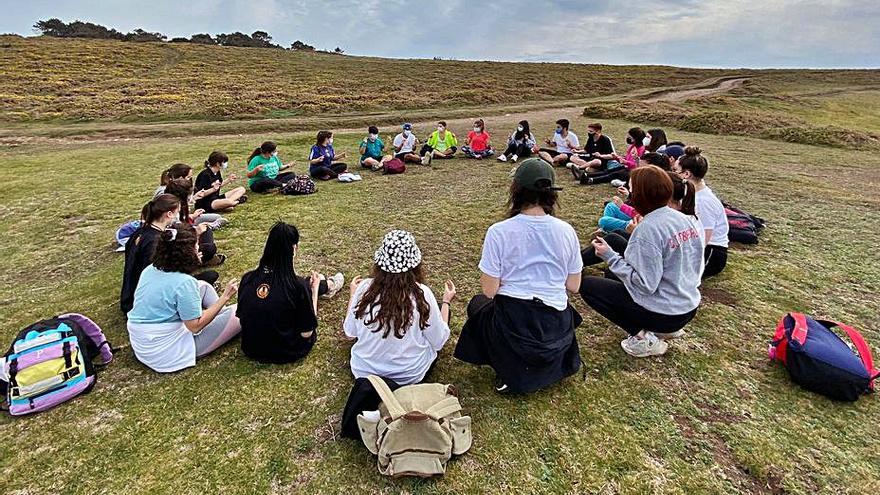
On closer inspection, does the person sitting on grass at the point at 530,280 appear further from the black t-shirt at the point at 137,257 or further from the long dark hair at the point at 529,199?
the black t-shirt at the point at 137,257

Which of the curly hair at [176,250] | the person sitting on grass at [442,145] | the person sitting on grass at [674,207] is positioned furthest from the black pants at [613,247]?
the person sitting on grass at [442,145]

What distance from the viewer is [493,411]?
11.5ft

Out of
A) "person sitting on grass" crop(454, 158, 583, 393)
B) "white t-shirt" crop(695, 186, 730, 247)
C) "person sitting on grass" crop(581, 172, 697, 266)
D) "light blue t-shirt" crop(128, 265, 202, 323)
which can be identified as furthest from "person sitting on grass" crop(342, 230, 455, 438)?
"white t-shirt" crop(695, 186, 730, 247)

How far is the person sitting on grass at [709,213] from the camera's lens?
5098 mm

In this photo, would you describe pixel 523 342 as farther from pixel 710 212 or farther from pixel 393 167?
pixel 393 167

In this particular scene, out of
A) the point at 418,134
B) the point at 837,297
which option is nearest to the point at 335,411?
the point at 837,297

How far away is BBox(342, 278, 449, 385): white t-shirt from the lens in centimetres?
340

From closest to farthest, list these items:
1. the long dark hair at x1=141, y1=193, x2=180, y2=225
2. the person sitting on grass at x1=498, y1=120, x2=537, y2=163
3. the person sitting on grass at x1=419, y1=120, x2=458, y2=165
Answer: the long dark hair at x1=141, y1=193, x2=180, y2=225 → the person sitting on grass at x1=498, y1=120, x2=537, y2=163 → the person sitting on grass at x1=419, y1=120, x2=458, y2=165

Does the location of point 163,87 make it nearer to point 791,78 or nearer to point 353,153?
point 353,153

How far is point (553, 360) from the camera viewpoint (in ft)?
11.4

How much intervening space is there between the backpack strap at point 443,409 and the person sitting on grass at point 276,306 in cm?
160

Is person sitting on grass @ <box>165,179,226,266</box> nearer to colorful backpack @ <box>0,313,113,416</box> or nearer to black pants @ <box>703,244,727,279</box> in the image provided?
colorful backpack @ <box>0,313,113,416</box>

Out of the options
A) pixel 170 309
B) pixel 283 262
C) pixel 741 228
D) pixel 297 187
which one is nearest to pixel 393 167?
pixel 297 187

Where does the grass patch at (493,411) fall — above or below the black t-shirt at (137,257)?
below
